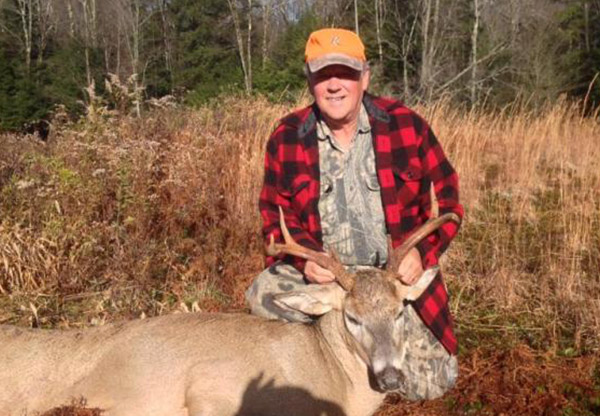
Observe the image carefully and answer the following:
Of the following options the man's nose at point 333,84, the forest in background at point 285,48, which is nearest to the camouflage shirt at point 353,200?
the man's nose at point 333,84

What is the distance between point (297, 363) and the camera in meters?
3.16

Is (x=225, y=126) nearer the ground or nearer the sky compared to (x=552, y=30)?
nearer the ground

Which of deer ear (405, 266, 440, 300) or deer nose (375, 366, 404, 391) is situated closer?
deer nose (375, 366, 404, 391)

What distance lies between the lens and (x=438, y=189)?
3.64 m

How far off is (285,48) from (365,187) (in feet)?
69.0

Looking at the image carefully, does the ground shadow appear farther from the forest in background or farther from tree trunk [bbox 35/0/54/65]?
tree trunk [bbox 35/0/54/65]

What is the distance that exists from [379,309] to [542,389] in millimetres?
1408

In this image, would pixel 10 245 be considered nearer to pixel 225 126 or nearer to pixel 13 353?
pixel 13 353

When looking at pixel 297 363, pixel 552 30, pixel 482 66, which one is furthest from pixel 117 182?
pixel 552 30

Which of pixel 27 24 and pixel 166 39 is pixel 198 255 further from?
pixel 27 24

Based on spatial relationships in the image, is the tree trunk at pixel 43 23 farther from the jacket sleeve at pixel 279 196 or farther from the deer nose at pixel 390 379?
the deer nose at pixel 390 379

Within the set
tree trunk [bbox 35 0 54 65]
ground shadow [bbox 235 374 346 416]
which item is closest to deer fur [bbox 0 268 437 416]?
ground shadow [bbox 235 374 346 416]

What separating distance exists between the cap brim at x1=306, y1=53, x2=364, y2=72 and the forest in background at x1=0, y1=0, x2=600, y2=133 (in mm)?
7904

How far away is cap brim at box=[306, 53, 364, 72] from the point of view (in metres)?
3.45
